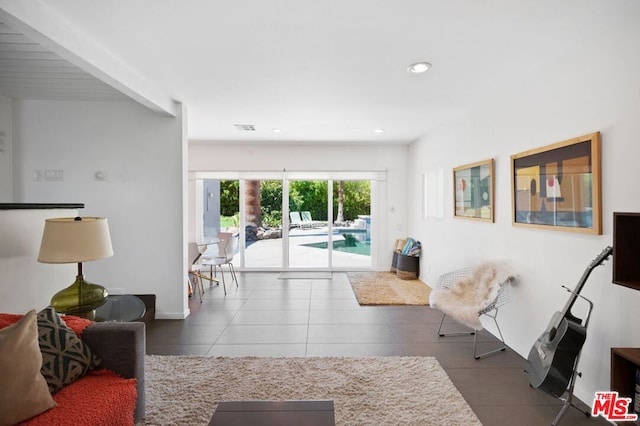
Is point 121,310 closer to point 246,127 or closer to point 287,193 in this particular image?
point 246,127

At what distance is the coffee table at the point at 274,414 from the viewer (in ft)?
4.90

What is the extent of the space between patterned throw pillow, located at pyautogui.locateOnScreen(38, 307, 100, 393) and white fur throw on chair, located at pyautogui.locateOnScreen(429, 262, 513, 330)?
279 centimetres

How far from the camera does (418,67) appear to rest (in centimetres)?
291

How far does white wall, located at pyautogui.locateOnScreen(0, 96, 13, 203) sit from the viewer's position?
3836mm

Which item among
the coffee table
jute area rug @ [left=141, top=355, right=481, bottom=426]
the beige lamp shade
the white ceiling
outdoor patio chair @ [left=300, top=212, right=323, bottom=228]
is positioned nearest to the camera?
the coffee table

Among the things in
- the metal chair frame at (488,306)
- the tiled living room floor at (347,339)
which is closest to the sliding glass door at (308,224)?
the tiled living room floor at (347,339)

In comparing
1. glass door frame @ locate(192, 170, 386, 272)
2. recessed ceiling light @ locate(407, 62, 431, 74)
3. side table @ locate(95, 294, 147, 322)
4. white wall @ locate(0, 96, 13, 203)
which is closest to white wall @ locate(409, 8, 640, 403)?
recessed ceiling light @ locate(407, 62, 431, 74)

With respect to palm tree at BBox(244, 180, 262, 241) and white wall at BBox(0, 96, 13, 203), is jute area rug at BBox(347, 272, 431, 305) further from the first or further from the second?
white wall at BBox(0, 96, 13, 203)

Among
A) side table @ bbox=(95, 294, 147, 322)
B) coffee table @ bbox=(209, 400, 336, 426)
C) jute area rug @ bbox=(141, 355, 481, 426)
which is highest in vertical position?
side table @ bbox=(95, 294, 147, 322)

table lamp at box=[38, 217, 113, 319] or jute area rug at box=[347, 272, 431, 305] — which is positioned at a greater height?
table lamp at box=[38, 217, 113, 319]

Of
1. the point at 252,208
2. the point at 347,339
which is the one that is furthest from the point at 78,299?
the point at 252,208

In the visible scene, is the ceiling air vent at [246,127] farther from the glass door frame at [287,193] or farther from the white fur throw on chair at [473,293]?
the white fur throw on chair at [473,293]

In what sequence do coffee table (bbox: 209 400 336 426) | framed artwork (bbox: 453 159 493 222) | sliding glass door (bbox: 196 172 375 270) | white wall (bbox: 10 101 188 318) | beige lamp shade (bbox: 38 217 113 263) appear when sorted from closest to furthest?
coffee table (bbox: 209 400 336 426) → beige lamp shade (bbox: 38 217 113 263) → framed artwork (bbox: 453 159 493 222) → white wall (bbox: 10 101 188 318) → sliding glass door (bbox: 196 172 375 270)

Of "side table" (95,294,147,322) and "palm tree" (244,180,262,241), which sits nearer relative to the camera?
"side table" (95,294,147,322)
